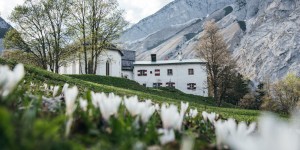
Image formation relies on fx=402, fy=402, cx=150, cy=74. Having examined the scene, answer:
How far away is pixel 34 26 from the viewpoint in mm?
58500

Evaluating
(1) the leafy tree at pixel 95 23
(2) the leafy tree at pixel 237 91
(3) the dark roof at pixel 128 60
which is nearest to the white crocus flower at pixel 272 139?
(1) the leafy tree at pixel 95 23

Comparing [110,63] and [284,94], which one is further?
[110,63]

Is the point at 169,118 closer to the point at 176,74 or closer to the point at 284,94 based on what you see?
the point at 284,94

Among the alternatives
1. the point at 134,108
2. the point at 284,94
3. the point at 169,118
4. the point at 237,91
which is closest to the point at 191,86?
the point at 237,91

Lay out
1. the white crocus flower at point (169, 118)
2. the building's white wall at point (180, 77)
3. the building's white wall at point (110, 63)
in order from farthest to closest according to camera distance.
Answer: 1. the building's white wall at point (180, 77)
2. the building's white wall at point (110, 63)
3. the white crocus flower at point (169, 118)

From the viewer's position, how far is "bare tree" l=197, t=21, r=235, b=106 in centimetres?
5506

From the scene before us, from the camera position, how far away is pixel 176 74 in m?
76.7

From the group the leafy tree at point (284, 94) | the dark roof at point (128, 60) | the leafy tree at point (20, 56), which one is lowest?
the leafy tree at point (284, 94)

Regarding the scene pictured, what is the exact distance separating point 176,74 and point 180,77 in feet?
3.19

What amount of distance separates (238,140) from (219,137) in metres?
1.25

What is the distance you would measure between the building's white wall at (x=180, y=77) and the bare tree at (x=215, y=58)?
50.4 ft

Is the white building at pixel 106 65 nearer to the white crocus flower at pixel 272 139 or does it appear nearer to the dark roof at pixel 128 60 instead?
the dark roof at pixel 128 60

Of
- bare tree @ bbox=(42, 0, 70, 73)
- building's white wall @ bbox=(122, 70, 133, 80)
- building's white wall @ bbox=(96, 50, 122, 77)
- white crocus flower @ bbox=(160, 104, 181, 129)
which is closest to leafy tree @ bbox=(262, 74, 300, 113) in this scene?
building's white wall @ bbox=(96, 50, 122, 77)

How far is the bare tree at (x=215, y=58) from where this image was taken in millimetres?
55062
